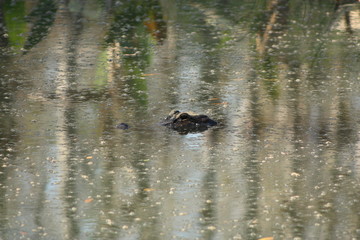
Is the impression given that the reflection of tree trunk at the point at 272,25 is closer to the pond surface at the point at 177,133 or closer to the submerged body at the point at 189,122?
the pond surface at the point at 177,133

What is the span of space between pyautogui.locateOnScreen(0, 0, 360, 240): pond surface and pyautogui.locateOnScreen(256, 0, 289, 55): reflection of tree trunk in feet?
0.17

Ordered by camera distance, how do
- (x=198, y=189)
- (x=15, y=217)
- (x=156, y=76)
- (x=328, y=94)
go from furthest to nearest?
(x=156, y=76)
(x=328, y=94)
(x=198, y=189)
(x=15, y=217)

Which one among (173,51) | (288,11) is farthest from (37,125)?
(288,11)

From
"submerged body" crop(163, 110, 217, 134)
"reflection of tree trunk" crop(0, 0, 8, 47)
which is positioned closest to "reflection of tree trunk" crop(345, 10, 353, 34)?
"reflection of tree trunk" crop(0, 0, 8, 47)

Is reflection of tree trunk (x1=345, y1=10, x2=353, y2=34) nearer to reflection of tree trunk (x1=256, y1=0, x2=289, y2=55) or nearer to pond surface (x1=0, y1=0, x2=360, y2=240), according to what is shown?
pond surface (x1=0, y1=0, x2=360, y2=240)

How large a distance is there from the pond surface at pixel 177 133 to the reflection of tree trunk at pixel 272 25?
53 mm

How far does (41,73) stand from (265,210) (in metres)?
6.78

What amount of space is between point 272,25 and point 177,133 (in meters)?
8.24

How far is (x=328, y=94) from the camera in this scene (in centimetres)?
1172

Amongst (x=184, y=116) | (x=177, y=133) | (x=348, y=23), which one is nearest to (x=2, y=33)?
(x=348, y=23)

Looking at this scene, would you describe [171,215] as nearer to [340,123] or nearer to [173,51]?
[340,123]

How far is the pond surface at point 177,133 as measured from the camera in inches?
275

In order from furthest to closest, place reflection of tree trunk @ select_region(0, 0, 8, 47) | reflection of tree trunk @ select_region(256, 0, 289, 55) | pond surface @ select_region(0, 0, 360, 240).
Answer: reflection of tree trunk @ select_region(0, 0, 8, 47), reflection of tree trunk @ select_region(256, 0, 289, 55), pond surface @ select_region(0, 0, 360, 240)

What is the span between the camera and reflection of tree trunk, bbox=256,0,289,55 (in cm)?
1569
